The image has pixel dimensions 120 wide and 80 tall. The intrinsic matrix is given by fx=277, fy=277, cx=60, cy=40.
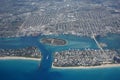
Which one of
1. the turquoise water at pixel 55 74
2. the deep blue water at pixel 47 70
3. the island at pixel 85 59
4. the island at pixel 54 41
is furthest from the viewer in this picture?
the island at pixel 54 41

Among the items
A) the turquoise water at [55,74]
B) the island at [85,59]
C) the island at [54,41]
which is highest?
the island at [54,41]

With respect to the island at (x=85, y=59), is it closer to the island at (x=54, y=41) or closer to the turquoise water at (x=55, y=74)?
the turquoise water at (x=55, y=74)

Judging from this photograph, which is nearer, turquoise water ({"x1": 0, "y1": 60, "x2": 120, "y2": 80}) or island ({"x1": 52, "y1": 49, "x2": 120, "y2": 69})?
turquoise water ({"x1": 0, "y1": 60, "x2": 120, "y2": 80})

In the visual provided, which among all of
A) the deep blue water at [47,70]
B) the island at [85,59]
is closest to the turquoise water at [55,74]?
the deep blue water at [47,70]

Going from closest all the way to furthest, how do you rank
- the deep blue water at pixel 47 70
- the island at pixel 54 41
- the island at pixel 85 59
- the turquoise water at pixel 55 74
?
1. the turquoise water at pixel 55 74
2. the deep blue water at pixel 47 70
3. the island at pixel 85 59
4. the island at pixel 54 41

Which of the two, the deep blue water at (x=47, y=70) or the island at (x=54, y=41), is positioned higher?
the island at (x=54, y=41)

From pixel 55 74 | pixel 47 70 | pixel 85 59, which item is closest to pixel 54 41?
pixel 85 59

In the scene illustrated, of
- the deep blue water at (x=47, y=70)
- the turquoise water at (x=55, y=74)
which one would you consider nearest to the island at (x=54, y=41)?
the deep blue water at (x=47, y=70)

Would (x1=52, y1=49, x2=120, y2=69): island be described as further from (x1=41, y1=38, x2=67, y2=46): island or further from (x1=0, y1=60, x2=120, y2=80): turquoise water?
(x1=41, y1=38, x2=67, y2=46): island

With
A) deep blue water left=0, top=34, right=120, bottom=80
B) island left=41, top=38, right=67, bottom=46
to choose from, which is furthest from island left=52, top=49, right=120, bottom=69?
island left=41, top=38, right=67, bottom=46

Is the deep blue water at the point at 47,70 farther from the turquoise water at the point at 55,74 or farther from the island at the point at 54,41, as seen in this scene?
the island at the point at 54,41

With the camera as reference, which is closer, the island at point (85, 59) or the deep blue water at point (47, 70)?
the deep blue water at point (47, 70)

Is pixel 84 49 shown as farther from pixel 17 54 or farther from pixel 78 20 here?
pixel 78 20
